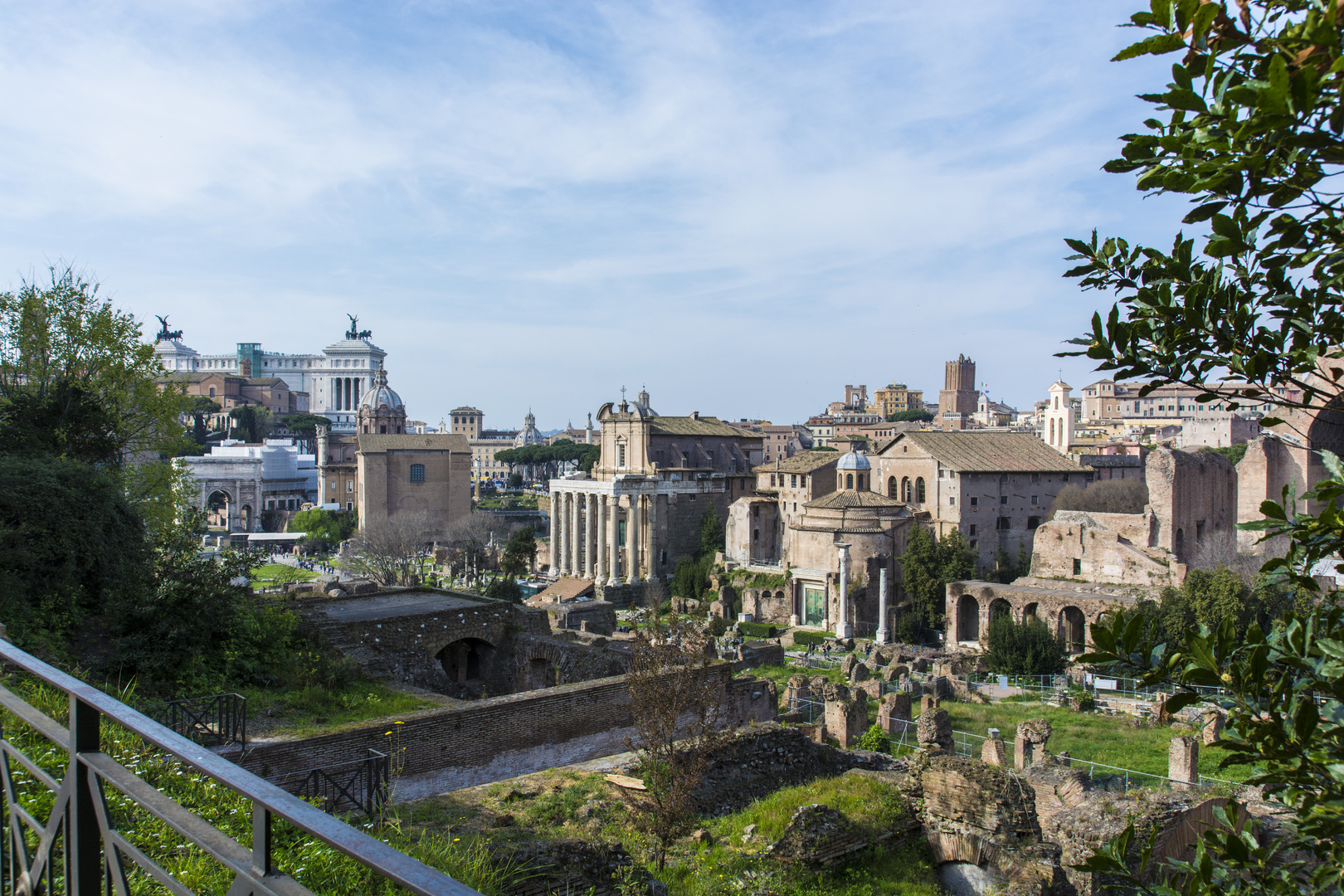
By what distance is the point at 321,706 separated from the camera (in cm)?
1128

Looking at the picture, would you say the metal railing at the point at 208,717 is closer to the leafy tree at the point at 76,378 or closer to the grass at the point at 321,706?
the grass at the point at 321,706

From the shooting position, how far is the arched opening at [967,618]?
3141cm

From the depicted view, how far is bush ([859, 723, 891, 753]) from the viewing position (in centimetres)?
1695

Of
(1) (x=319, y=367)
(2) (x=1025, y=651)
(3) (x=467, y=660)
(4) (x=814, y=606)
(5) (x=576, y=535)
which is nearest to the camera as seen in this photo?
(3) (x=467, y=660)

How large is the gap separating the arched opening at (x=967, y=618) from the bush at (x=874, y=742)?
14906mm

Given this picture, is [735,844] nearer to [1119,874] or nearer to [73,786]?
[1119,874]

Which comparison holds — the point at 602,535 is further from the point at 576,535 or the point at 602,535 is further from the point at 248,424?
the point at 248,424

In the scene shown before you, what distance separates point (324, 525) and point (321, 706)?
49.4 metres

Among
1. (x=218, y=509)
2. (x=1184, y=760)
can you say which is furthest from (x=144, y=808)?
(x=218, y=509)

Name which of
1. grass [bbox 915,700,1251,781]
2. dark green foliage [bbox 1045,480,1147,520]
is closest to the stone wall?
grass [bbox 915,700,1251,781]

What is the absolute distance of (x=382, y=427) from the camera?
67.1 m

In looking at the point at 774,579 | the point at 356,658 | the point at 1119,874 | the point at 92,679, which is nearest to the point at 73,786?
the point at 1119,874

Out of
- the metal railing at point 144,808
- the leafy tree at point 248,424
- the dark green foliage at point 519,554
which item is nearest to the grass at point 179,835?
the metal railing at point 144,808

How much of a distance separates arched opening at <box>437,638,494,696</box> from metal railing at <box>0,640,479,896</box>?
550 inches
